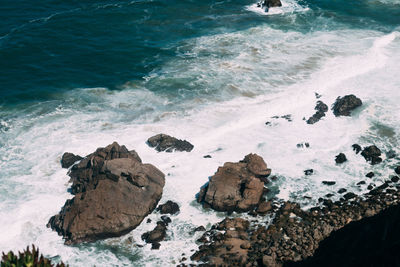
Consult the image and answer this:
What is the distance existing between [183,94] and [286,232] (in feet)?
77.3

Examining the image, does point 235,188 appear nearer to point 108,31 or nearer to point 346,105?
point 346,105

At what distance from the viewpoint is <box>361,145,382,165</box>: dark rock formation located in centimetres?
3878

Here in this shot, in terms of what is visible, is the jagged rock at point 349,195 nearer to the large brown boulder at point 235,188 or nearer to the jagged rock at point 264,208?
the jagged rock at point 264,208

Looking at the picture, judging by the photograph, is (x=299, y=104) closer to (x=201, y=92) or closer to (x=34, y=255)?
(x=201, y=92)

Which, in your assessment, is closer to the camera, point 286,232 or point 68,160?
point 286,232

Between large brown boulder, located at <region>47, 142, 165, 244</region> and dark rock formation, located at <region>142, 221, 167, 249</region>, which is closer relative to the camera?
dark rock formation, located at <region>142, 221, 167, 249</region>

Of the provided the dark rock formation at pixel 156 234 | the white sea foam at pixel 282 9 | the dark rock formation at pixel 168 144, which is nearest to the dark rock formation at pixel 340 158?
the dark rock formation at pixel 168 144

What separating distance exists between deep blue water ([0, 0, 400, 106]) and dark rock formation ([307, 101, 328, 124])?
17797mm

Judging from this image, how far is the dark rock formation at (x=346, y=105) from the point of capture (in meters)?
45.8

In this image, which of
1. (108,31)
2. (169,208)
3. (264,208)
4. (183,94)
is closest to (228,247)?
(264,208)

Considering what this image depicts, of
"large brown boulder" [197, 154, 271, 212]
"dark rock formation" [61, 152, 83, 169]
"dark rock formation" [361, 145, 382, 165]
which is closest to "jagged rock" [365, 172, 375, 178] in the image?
"dark rock formation" [361, 145, 382, 165]

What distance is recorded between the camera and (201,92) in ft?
168

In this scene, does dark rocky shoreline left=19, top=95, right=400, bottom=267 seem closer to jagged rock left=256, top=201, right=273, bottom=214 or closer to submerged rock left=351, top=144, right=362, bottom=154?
jagged rock left=256, top=201, right=273, bottom=214

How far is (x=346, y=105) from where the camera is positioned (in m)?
46.2
